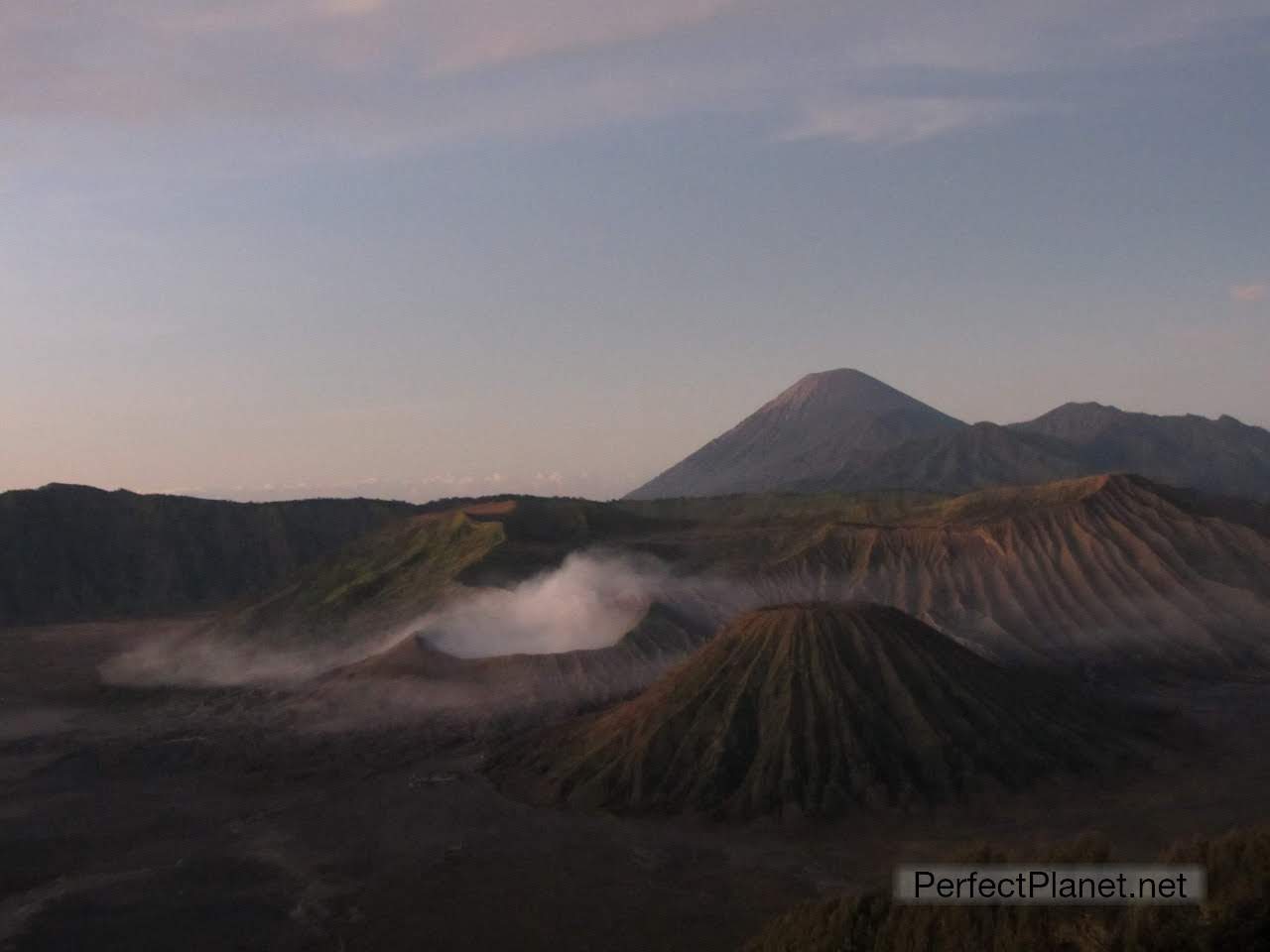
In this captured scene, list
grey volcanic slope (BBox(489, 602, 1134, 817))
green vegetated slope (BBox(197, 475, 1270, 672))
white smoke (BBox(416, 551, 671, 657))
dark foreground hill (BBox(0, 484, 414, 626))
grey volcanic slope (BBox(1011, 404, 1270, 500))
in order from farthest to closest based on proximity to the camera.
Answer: grey volcanic slope (BBox(1011, 404, 1270, 500)), dark foreground hill (BBox(0, 484, 414, 626)), green vegetated slope (BBox(197, 475, 1270, 672)), white smoke (BBox(416, 551, 671, 657)), grey volcanic slope (BBox(489, 602, 1134, 817))

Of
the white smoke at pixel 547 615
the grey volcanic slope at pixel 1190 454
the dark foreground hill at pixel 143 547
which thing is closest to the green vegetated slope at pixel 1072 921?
the white smoke at pixel 547 615

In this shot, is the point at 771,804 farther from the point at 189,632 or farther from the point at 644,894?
the point at 189,632

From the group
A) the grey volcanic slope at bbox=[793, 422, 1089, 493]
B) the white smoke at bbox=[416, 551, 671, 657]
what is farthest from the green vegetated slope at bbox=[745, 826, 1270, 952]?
the grey volcanic slope at bbox=[793, 422, 1089, 493]

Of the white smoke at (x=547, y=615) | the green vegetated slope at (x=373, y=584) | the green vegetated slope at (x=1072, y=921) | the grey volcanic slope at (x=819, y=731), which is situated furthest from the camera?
the green vegetated slope at (x=373, y=584)

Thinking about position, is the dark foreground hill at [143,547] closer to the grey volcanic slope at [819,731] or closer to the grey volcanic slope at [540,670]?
the grey volcanic slope at [540,670]

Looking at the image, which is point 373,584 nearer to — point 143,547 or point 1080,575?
point 1080,575

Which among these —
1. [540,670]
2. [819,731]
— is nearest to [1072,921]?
[819,731]

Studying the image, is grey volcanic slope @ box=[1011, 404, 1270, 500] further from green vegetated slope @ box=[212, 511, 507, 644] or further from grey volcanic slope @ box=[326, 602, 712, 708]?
grey volcanic slope @ box=[326, 602, 712, 708]
